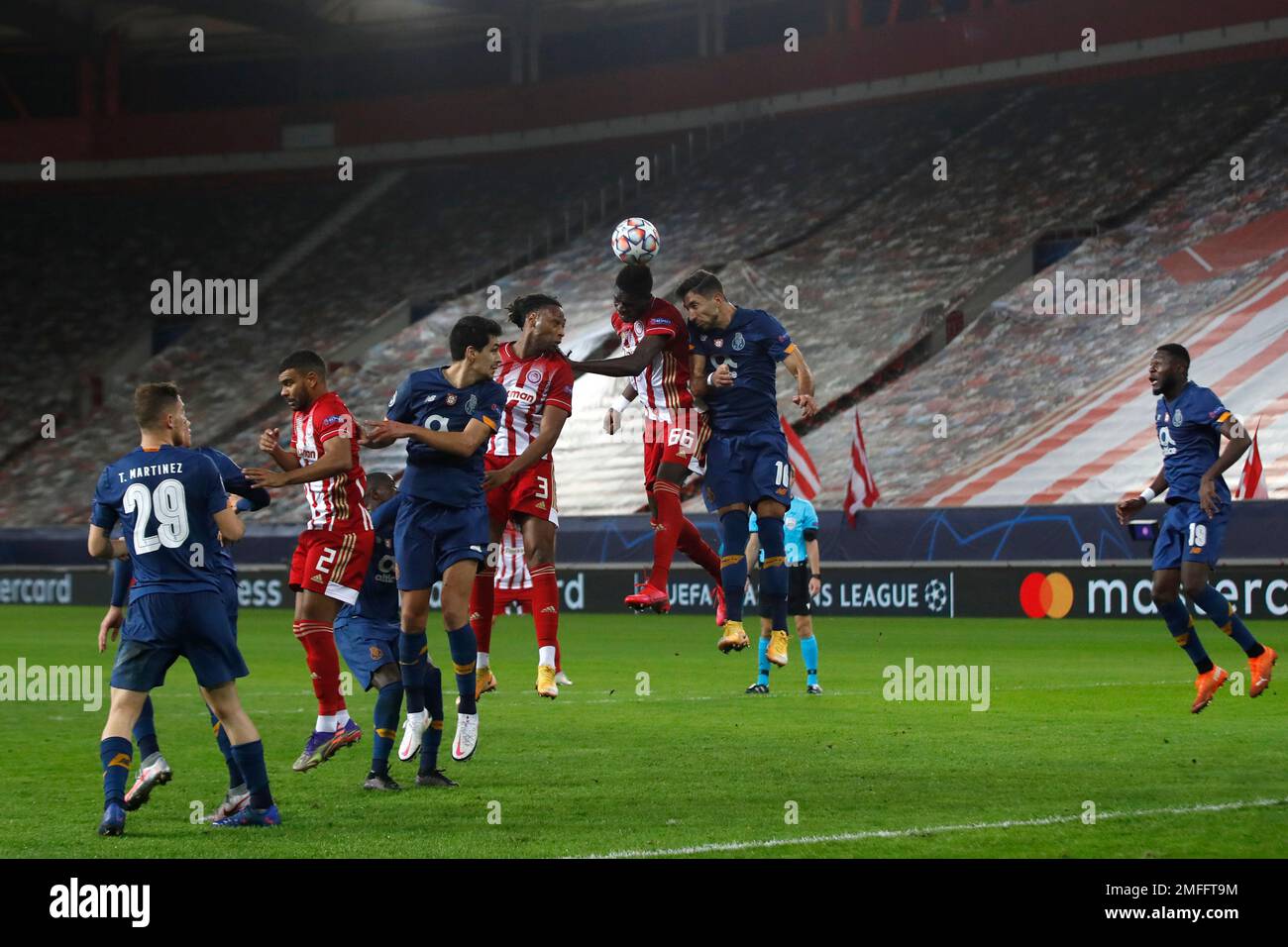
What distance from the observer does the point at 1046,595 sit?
949 inches

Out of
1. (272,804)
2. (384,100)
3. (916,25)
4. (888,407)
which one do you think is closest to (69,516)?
(384,100)

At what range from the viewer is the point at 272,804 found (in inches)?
291

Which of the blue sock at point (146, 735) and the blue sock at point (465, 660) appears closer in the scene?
the blue sock at point (146, 735)

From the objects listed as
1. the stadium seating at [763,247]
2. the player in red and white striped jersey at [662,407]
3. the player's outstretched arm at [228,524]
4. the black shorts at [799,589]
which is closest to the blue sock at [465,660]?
the player's outstretched arm at [228,524]

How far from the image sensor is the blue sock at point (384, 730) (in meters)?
8.60

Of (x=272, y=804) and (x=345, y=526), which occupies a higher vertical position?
(x=345, y=526)

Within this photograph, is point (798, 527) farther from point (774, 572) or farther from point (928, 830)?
point (928, 830)

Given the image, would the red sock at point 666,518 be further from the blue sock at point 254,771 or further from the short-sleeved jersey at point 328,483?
the blue sock at point 254,771

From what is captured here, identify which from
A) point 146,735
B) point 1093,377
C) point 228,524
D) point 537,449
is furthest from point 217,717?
point 1093,377

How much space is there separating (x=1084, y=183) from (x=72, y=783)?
29.9 meters

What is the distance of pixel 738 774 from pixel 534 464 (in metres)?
2.54

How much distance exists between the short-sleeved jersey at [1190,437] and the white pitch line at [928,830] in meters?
4.79

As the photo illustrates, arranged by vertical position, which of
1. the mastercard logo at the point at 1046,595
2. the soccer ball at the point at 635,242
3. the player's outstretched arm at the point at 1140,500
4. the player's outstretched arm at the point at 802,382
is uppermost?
the soccer ball at the point at 635,242

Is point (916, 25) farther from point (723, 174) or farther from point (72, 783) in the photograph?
point (72, 783)
